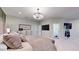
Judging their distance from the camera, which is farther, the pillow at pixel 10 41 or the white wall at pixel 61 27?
the white wall at pixel 61 27

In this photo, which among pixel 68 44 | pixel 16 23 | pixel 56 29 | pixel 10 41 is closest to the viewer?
pixel 10 41

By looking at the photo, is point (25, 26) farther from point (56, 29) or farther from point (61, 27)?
point (61, 27)

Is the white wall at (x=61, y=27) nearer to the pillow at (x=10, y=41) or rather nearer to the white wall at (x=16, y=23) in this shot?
the white wall at (x=16, y=23)

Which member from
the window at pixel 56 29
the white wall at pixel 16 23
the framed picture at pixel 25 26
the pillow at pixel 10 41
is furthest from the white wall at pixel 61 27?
the pillow at pixel 10 41

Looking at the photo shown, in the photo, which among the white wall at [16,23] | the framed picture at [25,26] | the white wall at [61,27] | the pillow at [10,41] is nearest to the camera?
the pillow at [10,41]

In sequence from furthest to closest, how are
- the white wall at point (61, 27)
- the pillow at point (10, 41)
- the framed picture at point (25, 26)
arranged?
the white wall at point (61, 27) → the framed picture at point (25, 26) → the pillow at point (10, 41)

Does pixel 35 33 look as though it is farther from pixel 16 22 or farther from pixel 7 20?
pixel 7 20

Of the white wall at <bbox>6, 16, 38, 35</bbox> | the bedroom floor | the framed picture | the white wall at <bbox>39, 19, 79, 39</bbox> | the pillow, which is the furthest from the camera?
the bedroom floor

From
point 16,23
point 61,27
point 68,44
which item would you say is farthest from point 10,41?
point 68,44

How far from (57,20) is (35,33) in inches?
30.7

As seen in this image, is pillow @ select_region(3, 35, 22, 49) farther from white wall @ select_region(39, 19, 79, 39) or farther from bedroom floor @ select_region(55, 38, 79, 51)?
bedroom floor @ select_region(55, 38, 79, 51)

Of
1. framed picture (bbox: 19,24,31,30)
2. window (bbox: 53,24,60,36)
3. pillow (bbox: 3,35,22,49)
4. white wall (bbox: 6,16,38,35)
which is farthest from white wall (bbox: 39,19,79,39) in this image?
pillow (bbox: 3,35,22,49)
